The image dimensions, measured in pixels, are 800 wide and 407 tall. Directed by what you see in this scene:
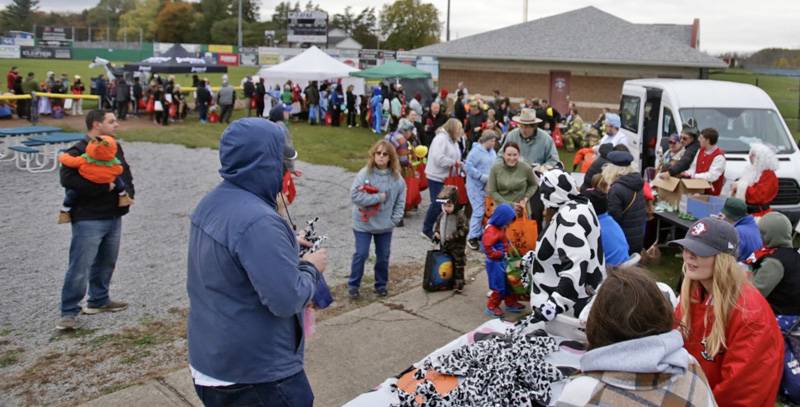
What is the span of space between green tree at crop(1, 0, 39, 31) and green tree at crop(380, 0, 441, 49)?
57531 mm

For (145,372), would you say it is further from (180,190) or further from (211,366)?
(180,190)

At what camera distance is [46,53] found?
53625mm

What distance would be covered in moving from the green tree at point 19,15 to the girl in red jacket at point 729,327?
362ft

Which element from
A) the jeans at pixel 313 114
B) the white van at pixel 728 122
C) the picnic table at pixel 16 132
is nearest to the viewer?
the white van at pixel 728 122

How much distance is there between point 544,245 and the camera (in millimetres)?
4414

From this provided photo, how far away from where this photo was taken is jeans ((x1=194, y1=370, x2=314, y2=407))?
2607 millimetres

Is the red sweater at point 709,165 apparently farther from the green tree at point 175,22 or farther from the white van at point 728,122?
the green tree at point 175,22

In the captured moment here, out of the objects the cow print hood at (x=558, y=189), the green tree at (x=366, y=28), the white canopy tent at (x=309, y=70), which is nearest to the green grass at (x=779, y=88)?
the white canopy tent at (x=309, y=70)

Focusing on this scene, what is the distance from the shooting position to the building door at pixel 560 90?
1005 inches

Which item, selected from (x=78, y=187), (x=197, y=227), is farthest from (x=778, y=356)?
(x=78, y=187)

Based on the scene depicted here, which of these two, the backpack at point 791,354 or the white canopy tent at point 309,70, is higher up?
the white canopy tent at point 309,70

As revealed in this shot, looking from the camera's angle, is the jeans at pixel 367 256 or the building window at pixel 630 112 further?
the building window at pixel 630 112

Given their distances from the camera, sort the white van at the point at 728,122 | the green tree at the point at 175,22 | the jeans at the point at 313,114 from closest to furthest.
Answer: the white van at the point at 728,122, the jeans at the point at 313,114, the green tree at the point at 175,22

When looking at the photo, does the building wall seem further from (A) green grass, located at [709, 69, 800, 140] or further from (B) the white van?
(B) the white van
